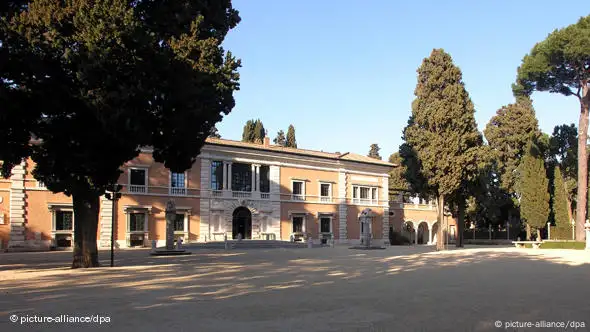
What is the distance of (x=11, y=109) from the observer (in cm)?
1552

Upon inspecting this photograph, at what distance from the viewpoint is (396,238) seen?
2242 inches

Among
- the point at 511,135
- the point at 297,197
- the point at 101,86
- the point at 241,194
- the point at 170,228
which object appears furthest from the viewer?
the point at 511,135

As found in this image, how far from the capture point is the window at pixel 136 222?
39053mm

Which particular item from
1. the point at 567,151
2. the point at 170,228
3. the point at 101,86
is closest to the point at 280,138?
the point at 567,151

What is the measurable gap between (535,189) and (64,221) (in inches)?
1626

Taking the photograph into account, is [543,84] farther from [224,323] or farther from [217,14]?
[224,323]

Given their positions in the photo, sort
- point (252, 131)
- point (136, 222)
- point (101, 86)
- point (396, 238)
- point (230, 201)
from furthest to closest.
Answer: point (252, 131) < point (396, 238) < point (230, 201) < point (136, 222) < point (101, 86)

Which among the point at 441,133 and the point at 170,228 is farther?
the point at 441,133

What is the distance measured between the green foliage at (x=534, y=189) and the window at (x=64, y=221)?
4037 cm

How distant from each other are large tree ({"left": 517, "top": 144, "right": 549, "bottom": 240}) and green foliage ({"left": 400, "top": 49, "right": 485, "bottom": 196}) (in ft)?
36.9

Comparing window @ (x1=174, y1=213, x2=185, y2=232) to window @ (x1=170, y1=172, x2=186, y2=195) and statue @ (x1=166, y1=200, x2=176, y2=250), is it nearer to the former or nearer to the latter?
window @ (x1=170, y1=172, x2=186, y2=195)

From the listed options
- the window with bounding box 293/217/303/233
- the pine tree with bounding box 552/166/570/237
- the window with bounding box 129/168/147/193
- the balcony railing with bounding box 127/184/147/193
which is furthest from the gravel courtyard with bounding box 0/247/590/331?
the pine tree with bounding box 552/166/570/237

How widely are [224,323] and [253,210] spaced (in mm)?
38070

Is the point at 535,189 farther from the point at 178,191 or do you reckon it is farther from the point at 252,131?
the point at 252,131
